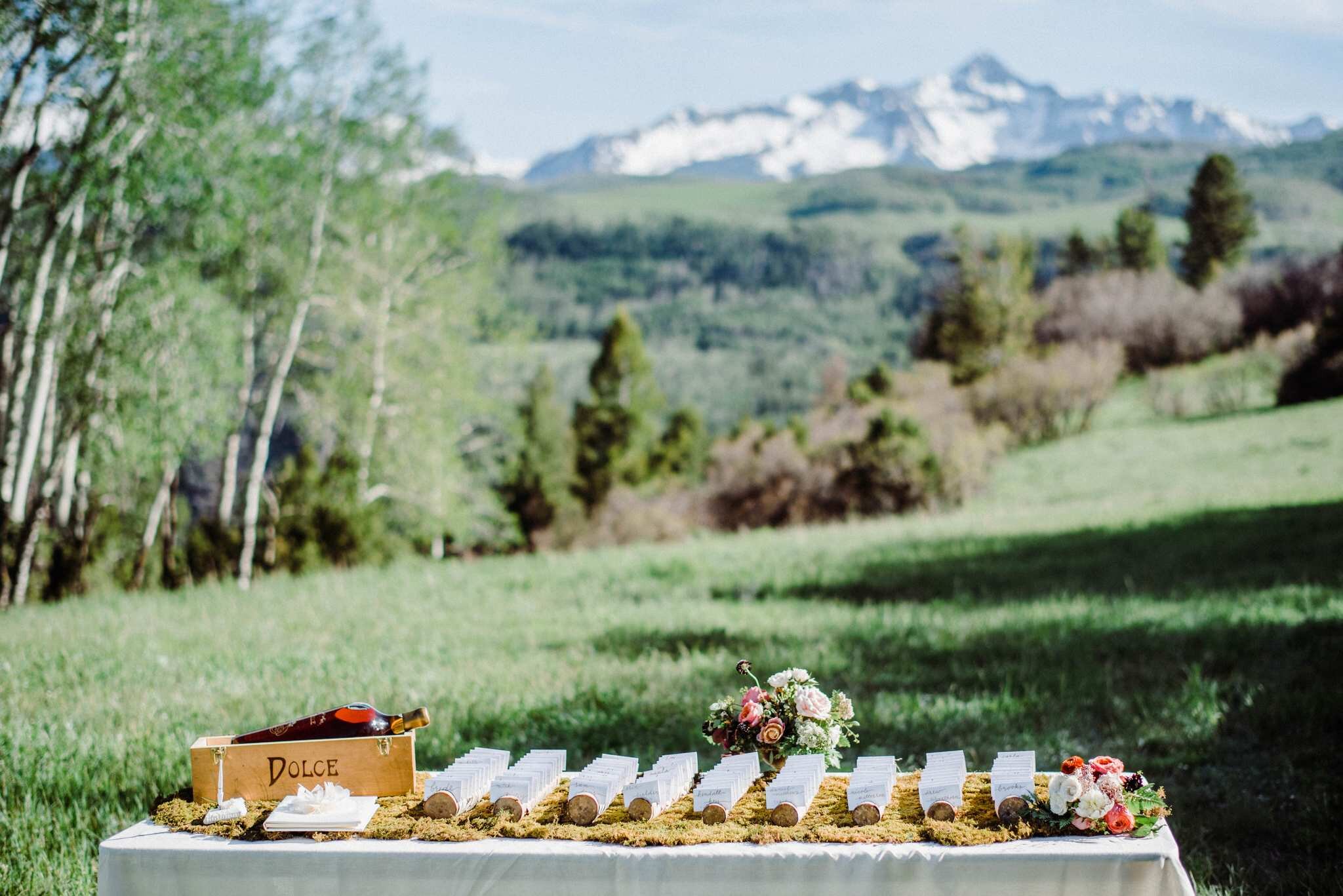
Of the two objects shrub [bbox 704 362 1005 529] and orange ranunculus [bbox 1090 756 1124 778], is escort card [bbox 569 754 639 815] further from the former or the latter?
shrub [bbox 704 362 1005 529]

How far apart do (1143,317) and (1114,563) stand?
27.6m

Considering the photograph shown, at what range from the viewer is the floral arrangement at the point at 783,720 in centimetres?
372

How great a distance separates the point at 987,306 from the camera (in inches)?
1914

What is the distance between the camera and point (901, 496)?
83.0 feet

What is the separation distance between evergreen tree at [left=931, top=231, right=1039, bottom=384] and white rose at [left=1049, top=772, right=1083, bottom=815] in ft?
150

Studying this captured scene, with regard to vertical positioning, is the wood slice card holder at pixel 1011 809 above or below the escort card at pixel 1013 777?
below

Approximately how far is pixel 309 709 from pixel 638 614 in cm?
445

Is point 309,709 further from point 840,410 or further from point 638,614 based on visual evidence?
point 840,410

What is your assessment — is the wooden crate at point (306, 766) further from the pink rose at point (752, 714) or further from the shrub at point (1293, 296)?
the shrub at point (1293, 296)

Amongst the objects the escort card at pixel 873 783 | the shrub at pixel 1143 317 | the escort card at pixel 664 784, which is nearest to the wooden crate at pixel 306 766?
the escort card at pixel 664 784

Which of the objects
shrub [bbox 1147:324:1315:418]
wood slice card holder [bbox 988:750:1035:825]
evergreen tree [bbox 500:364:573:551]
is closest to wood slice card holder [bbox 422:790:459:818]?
wood slice card holder [bbox 988:750:1035:825]

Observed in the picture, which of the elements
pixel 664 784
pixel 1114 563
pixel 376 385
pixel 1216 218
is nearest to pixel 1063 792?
pixel 664 784

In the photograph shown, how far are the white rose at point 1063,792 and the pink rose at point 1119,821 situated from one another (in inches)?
3.9

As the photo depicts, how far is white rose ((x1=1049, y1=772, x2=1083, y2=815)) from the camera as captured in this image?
2.96 meters
